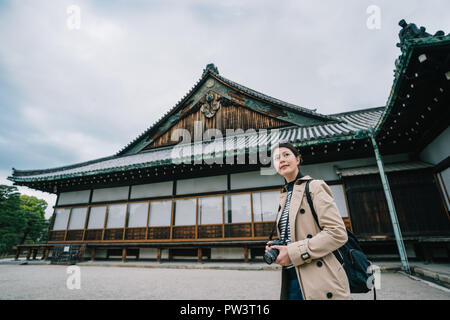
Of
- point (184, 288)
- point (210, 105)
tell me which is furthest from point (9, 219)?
point (184, 288)

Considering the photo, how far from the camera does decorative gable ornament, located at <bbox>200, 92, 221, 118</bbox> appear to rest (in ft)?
38.8

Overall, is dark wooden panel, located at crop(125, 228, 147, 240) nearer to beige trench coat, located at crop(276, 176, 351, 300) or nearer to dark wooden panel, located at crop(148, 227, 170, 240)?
dark wooden panel, located at crop(148, 227, 170, 240)

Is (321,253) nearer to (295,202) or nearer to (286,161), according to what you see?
(295,202)

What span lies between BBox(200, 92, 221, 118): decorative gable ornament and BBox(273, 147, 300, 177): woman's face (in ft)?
34.0

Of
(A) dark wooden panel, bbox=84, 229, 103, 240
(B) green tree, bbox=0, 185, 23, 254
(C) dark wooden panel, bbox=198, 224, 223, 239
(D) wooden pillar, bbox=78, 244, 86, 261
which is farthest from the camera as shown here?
(B) green tree, bbox=0, 185, 23, 254

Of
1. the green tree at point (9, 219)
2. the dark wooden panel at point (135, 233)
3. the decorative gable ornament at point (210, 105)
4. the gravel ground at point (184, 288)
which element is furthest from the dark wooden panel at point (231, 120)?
the green tree at point (9, 219)

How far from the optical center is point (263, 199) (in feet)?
26.3

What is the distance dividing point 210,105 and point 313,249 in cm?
1142

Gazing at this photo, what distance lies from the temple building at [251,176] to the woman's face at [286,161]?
11.9 ft

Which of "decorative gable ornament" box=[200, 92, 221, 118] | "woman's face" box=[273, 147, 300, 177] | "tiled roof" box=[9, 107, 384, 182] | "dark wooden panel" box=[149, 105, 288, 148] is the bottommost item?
"woman's face" box=[273, 147, 300, 177]

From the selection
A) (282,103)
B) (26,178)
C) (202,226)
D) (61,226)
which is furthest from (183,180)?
(26,178)

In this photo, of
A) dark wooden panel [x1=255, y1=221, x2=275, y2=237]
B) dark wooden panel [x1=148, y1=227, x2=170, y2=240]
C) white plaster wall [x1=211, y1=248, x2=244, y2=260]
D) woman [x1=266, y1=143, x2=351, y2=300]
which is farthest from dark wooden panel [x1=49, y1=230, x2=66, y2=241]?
woman [x1=266, y1=143, x2=351, y2=300]
